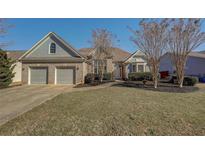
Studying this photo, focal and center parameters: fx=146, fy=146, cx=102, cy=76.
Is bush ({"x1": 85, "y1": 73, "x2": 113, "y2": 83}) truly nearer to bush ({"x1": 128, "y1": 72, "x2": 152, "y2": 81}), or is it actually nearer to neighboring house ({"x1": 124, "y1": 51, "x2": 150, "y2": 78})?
bush ({"x1": 128, "y1": 72, "x2": 152, "y2": 81})

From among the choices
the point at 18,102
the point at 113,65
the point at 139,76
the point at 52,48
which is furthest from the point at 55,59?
the point at 139,76

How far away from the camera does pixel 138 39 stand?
13.5 m

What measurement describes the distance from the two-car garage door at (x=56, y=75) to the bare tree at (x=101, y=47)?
4135 millimetres

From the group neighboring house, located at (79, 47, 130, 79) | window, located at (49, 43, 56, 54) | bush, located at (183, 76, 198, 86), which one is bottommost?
bush, located at (183, 76, 198, 86)

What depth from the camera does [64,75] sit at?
60.0 ft

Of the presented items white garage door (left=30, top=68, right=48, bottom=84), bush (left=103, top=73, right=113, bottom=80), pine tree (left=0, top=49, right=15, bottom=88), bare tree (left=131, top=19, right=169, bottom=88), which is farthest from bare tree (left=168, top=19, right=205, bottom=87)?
pine tree (left=0, top=49, right=15, bottom=88)

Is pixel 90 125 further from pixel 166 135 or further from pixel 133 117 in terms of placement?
pixel 166 135

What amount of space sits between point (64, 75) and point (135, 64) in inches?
459

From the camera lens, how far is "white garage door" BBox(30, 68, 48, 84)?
18375 mm

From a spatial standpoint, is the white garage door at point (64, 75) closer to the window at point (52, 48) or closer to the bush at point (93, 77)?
the bush at point (93, 77)

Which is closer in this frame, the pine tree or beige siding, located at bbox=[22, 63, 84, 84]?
the pine tree

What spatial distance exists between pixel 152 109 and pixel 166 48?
8887mm

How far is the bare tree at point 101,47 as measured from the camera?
1877 cm
